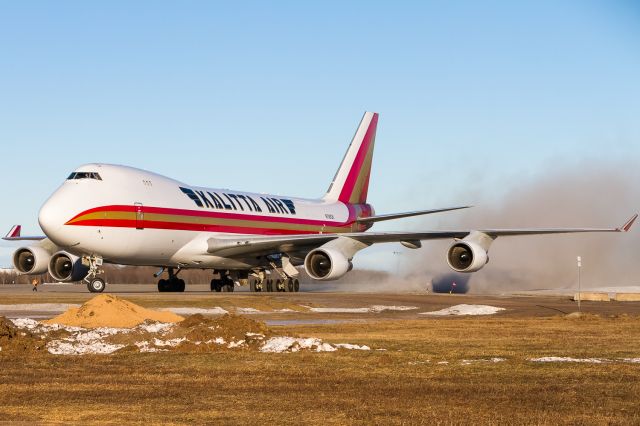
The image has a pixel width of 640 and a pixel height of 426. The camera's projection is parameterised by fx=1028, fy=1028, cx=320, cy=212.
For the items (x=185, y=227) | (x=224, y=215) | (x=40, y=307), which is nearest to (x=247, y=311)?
(x=40, y=307)

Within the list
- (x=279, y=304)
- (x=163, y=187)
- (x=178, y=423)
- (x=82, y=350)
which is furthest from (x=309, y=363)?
(x=163, y=187)

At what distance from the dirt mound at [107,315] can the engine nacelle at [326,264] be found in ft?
62.5

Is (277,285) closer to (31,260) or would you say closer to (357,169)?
(31,260)

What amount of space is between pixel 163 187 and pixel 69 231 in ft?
19.3

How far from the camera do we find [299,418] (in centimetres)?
1170

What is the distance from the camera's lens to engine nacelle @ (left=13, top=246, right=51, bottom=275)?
49812 millimetres

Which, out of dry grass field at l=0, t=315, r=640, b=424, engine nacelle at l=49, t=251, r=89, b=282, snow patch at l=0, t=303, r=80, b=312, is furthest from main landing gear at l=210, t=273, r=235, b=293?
dry grass field at l=0, t=315, r=640, b=424

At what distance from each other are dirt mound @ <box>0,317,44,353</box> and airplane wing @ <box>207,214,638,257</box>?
94.2 feet

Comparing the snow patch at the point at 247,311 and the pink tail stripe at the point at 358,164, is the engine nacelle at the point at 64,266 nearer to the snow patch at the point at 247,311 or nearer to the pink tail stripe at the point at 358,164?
the snow patch at the point at 247,311

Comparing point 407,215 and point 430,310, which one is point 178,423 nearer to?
point 430,310

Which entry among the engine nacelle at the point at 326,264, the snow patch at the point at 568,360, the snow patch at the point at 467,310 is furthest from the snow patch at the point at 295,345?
the engine nacelle at the point at 326,264

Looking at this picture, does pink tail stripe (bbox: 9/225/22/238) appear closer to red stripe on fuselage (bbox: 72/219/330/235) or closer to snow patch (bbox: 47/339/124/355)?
red stripe on fuselage (bbox: 72/219/330/235)

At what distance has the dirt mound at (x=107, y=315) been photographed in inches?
1026

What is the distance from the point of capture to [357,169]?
214ft
